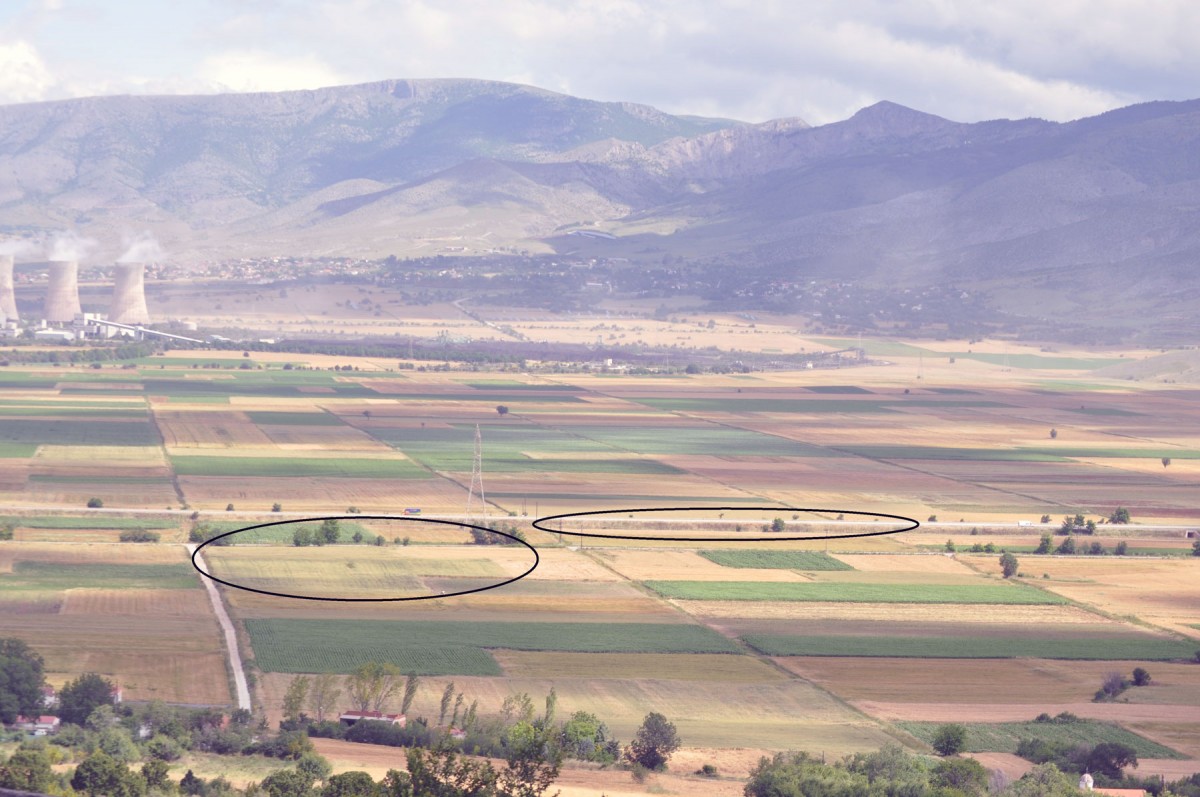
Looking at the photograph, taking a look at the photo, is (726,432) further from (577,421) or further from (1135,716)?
(1135,716)

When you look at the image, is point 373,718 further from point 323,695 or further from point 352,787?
point 352,787

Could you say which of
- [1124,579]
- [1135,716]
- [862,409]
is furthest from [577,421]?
[1135,716]

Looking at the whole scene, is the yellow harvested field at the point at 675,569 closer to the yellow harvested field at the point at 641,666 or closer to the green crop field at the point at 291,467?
the yellow harvested field at the point at 641,666

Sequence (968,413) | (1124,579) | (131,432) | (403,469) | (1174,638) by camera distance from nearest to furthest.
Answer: (1174,638), (1124,579), (403,469), (131,432), (968,413)

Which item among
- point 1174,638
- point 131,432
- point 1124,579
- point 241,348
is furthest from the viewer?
point 241,348

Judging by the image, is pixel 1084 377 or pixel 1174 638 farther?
pixel 1084 377

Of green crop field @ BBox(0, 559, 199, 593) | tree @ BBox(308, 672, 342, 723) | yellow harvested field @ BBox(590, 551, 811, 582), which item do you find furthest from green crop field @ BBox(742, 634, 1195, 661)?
green crop field @ BBox(0, 559, 199, 593)

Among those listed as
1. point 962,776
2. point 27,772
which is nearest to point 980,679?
point 962,776
